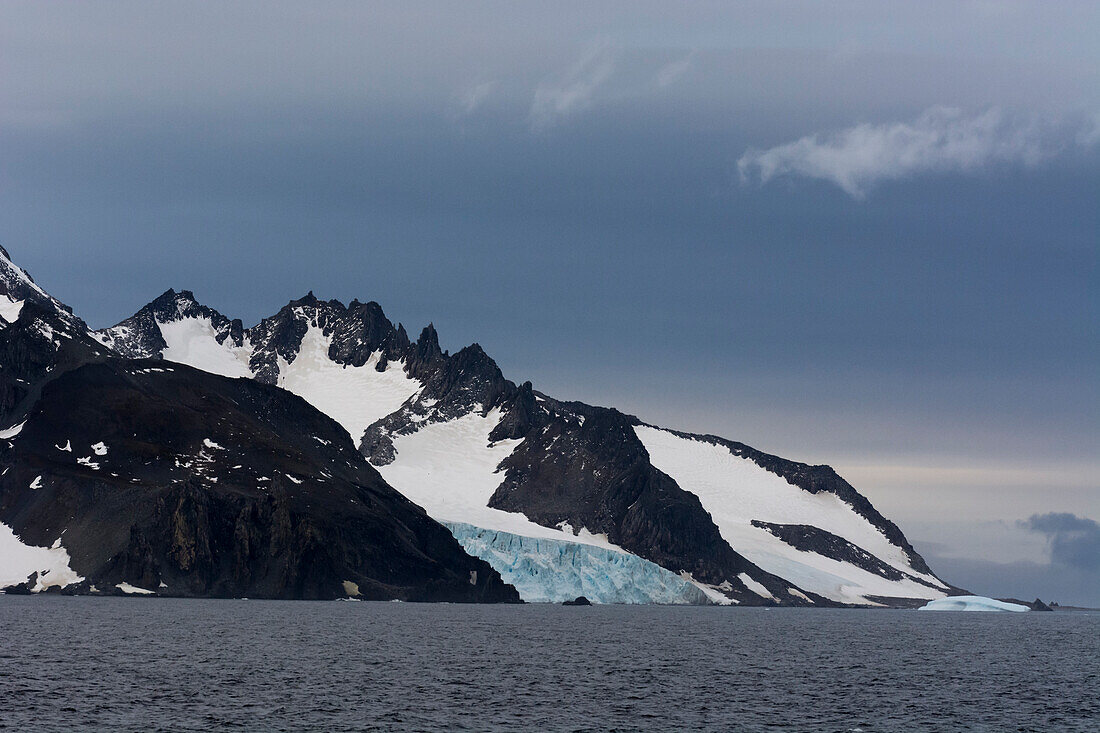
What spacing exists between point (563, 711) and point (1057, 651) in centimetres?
11256

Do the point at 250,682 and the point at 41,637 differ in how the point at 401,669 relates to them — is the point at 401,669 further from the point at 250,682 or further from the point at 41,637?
the point at 41,637

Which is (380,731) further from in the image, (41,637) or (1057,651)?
(1057,651)

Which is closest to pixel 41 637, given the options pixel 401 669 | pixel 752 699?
pixel 401 669

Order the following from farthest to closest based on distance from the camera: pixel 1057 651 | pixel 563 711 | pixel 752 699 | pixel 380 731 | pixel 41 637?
pixel 1057 651 < pixel 41 637 < pixel 752 699 < pixel 563 711 < pixel 380 731

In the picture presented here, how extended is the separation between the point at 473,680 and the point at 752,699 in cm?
2384

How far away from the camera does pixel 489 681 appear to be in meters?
106

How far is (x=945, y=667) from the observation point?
449 ft

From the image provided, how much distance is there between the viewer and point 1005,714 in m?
91.4

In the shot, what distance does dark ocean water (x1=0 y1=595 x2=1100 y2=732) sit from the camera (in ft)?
269

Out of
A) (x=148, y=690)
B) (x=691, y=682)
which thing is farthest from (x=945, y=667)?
(x=148, y=690)

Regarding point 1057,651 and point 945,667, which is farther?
point 1057,651

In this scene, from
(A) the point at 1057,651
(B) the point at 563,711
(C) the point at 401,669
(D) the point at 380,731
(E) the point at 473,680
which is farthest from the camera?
(A) the point at 1057,651

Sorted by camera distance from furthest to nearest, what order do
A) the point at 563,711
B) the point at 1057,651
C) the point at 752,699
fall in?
the point at 1057,651 < the point at 752,699 < the point at 563,711

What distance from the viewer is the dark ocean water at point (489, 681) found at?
81938 millimetres
